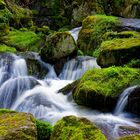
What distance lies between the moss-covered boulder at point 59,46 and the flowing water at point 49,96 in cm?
38

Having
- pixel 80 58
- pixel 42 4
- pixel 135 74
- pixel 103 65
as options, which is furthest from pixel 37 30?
pixel 135 74

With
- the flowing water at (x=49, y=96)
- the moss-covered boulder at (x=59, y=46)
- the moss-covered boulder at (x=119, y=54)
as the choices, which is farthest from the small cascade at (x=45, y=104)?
the moss-covered boulder at (x=59, y=46)

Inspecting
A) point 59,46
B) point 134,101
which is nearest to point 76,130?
point 134,101

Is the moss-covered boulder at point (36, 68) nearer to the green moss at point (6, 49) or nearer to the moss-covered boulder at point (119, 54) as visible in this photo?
the green moss at point (6, 49)

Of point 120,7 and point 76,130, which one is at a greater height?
point 120,7

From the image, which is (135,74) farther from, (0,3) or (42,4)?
(42,4)

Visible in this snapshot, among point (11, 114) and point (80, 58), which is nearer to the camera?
point (11, 114)

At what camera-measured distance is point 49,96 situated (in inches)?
461

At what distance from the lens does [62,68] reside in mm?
15211

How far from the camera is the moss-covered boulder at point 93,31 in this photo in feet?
58.1

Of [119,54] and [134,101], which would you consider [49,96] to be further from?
[134,101]

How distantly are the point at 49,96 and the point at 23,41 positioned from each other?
29.0 ft

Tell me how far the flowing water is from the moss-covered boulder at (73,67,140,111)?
224mm

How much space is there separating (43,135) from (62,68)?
28.5 ft
